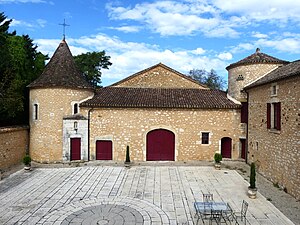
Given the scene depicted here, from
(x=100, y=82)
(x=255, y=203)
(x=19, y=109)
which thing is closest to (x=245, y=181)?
(x=255, y=203)

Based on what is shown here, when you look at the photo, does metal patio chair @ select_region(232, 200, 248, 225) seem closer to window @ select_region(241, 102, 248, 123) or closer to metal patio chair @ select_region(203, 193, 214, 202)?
metal patio chair @ select_region(203, 193, 214, 202)

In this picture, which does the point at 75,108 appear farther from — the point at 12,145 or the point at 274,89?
Answer: the point at 274,89

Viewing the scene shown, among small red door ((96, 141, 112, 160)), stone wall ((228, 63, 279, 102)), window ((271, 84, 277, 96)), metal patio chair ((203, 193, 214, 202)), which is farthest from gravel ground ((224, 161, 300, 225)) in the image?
small red door ((96, 141, 112, 160))

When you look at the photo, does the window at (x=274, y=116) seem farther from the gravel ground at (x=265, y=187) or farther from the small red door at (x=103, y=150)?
the small red door at (x=103, y=150)

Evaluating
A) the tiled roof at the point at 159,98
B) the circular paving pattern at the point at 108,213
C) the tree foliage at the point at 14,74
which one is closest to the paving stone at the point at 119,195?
the circular paving pattern at the point at 108,213

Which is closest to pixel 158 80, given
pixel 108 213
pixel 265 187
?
pixel 265 187

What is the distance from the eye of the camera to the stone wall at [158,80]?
22.8m

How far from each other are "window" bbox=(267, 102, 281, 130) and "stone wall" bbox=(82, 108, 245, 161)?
14.7 feet

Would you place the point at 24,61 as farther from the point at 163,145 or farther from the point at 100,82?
the point at 100,82

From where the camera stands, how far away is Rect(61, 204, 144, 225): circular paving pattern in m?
9.22

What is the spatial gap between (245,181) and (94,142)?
10.6 metres

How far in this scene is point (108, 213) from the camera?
9.92 meters

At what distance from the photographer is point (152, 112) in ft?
64.0

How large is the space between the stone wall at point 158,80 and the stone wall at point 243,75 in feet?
10.8
